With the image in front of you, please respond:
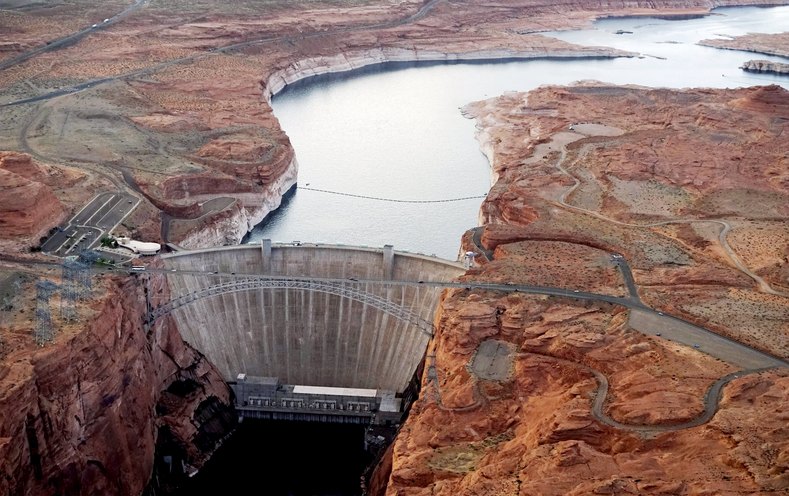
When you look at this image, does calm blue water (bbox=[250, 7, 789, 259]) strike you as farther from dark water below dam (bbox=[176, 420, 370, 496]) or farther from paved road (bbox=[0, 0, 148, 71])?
paved road (bbox=[0, 0, 148, 71])

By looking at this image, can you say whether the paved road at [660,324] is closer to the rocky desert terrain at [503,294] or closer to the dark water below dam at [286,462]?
the rocky desert terrain at [503,294]

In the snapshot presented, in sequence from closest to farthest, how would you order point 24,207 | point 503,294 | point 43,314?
point 43,314 → point 503,294 → point 24,207

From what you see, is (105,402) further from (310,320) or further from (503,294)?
(503,294)

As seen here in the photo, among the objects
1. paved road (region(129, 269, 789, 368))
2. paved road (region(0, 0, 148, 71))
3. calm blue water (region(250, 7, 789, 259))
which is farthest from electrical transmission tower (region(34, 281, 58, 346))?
paved road (region(0, 0, 148, 71))

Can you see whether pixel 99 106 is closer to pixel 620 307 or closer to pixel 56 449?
pixel 56 449

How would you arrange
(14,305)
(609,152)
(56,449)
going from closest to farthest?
(56,449)
(14,305)
(609,152)

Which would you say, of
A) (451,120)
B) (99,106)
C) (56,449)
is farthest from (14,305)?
(451,120)

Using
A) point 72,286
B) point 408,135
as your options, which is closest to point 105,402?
point 72,286
